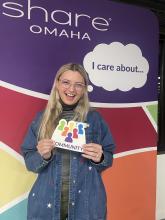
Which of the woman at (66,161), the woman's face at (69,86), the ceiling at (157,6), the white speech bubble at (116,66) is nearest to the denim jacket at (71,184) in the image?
the woman at (66,161)

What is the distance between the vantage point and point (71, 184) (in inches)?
94.3

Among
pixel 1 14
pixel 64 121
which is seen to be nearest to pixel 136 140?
pixel 64 121

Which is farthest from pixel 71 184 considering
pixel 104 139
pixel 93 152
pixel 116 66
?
pixel 116 66

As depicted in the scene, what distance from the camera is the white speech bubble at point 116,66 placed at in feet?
9.36

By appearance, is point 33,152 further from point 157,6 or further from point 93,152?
point 157,6

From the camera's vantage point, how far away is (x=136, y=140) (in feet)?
10.1

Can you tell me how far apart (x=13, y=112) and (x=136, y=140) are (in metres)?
1.16

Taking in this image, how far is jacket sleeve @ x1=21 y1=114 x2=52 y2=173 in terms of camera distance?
7.78 feet

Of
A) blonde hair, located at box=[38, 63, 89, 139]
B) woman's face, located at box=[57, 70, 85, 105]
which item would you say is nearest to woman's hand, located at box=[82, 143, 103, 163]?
blonde hair, located at box=[38, 63, 89, 139]

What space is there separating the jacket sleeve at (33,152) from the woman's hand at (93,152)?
0.89ft

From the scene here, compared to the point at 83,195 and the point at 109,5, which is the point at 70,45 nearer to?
the point at 109,5

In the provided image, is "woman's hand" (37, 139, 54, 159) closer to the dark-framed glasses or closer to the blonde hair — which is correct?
the blonde hair

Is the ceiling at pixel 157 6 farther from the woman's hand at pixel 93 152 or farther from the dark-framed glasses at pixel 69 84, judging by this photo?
the woman's hand at pixel 93 152

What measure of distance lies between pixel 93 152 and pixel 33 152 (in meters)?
0.43
